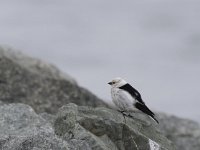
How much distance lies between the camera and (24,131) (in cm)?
1045

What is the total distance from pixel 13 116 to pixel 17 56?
22.5 ft

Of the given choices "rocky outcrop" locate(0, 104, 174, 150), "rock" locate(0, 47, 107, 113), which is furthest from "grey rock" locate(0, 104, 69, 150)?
"rock" locate(0, 47, 107, 113)

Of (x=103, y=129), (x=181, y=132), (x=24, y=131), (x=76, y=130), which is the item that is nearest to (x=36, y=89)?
(x=181, y=132)

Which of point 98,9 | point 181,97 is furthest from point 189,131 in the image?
point 98,9

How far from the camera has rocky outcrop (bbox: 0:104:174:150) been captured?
9961mm

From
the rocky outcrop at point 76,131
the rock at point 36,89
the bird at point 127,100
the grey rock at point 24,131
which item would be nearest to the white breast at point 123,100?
the bird at point 127,100

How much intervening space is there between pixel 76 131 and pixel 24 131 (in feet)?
2.12

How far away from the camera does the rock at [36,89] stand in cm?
1616

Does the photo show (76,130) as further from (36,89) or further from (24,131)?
(36,89)

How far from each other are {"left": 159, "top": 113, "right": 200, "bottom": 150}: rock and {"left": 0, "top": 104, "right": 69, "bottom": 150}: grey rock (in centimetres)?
614

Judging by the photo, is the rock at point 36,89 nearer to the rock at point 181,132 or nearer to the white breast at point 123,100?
the rock at point 181,132

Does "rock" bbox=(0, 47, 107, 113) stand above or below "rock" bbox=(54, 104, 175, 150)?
above

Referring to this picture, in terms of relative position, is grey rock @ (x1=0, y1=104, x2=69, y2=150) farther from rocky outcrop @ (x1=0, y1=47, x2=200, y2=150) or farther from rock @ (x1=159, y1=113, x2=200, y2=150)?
rock @ (x1=159, y1=113, x2=200, y2=150)

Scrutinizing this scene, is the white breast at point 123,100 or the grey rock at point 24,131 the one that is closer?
the grey rock at point 24,131
